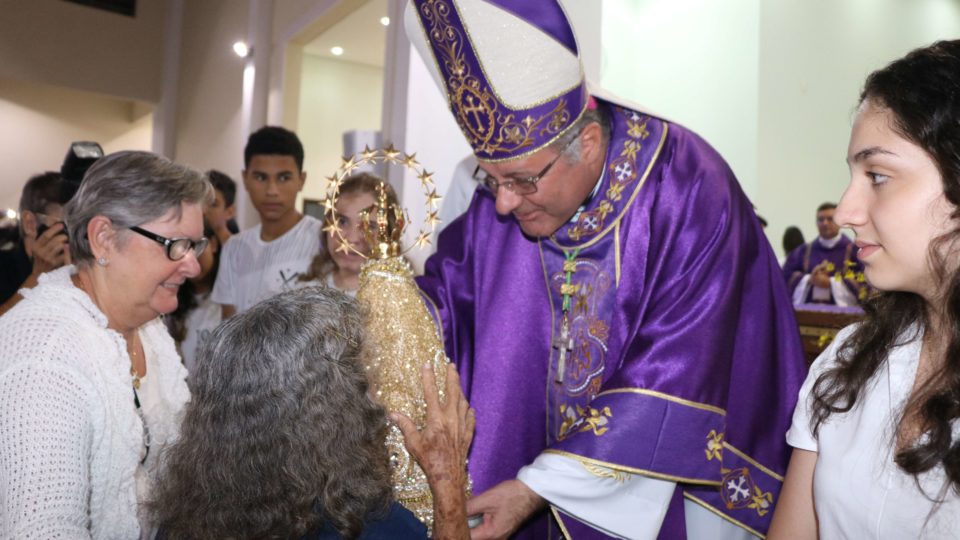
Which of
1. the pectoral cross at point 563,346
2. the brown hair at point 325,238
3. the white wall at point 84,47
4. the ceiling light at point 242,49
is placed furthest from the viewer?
the white wall at point 84,47

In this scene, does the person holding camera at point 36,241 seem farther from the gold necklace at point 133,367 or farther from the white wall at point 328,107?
the white wall at point 328,107

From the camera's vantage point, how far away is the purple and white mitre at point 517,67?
2047 millimetres

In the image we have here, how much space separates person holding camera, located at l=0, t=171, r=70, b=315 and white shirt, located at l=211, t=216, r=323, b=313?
0.97 m

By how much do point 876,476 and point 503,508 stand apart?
76 cm

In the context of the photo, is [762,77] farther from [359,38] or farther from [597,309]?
[597,309]

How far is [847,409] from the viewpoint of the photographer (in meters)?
1.44

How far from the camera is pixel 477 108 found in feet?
6.93

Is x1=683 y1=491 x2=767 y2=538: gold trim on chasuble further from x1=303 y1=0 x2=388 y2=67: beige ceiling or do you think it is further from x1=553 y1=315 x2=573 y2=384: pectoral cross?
x1=303 y1=0 x2=388 y2=67: beige ceiling

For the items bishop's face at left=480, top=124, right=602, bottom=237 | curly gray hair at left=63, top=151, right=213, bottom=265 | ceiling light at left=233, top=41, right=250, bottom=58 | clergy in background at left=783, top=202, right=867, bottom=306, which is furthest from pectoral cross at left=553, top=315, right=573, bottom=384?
ceiling light at left=233, top=41, right=250, bottom=58

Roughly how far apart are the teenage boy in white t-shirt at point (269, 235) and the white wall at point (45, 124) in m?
9.65

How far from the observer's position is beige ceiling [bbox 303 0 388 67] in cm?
934

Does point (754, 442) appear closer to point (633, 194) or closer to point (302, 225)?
point (633, 194)

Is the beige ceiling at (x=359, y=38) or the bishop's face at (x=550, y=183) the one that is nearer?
the bishop's face at (x=550, y=183)

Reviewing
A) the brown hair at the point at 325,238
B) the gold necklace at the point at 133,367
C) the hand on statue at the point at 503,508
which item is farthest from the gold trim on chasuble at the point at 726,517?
the brown hair at the point at 325,238
